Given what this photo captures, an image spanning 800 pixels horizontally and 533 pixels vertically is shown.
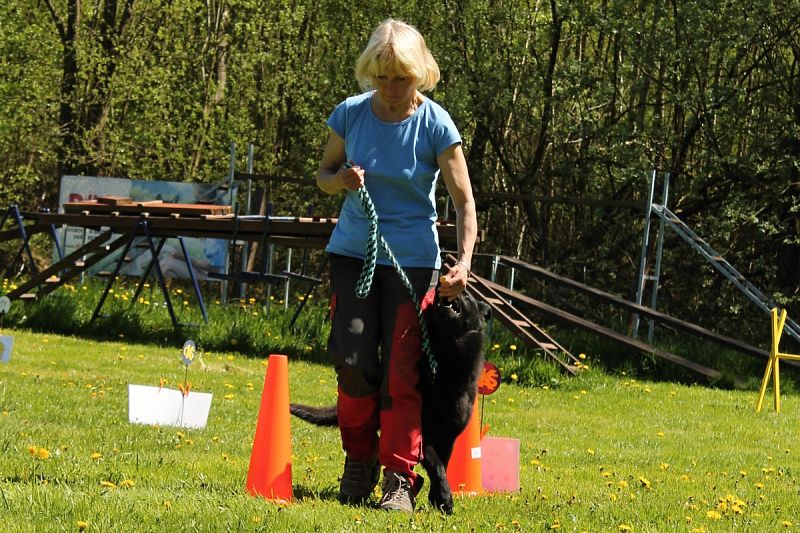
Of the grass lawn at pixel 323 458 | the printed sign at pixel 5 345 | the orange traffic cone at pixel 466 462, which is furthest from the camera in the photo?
the printed sign at pixel 5 345

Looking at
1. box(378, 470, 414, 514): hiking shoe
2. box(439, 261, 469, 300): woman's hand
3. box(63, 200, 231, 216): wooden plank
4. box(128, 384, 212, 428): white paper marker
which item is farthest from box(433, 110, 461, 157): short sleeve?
box(63, 200, 231, 216): wooden plank

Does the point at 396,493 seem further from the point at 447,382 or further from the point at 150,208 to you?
the point at 150,208

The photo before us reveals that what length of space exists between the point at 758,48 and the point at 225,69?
33.4ft

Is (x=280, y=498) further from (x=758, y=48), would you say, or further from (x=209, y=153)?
(x=209, y=153)

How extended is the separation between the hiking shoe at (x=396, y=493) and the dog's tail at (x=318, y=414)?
0.54 meters

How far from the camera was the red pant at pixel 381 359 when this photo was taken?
432 centimetres

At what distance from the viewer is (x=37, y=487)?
4.02 meters

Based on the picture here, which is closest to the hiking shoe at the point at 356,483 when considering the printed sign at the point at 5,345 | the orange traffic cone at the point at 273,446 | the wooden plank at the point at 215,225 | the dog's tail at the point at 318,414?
the orange traffic cone at the point at 273,446

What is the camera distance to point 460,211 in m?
4.48

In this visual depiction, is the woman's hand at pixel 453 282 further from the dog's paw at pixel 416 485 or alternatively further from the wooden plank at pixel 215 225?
the wooden plank at pixel 215 225

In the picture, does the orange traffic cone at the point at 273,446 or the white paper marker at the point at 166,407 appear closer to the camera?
the orange traffic cone at the point at 273,446

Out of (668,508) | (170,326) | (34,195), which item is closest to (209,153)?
(34,195)

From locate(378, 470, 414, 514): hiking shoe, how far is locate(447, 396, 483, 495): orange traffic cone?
2.01 ft

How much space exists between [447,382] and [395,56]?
1.27m
